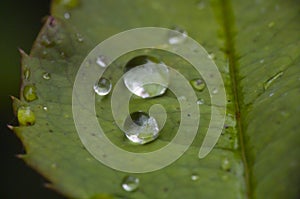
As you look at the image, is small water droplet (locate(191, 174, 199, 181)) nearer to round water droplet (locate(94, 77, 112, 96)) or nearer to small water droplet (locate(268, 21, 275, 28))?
round water droplet (locate(94, 77, 112, 96))

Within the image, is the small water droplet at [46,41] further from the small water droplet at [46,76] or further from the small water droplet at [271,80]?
the small water droplet at [271,80]

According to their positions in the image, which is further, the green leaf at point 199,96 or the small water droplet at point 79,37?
the small water droplet at point 79,37

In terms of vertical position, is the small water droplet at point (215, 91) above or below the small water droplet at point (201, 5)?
below

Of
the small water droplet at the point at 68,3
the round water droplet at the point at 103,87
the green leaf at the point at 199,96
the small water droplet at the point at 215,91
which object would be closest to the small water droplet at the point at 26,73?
the green leaf at the point at 199,96

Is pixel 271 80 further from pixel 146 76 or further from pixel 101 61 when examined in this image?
pixel 101 61

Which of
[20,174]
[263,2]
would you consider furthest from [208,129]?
[20,174]

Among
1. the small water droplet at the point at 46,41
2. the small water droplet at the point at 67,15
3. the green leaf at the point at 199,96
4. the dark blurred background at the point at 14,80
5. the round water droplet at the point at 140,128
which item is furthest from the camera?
the dark blurred background at the point at 14,80

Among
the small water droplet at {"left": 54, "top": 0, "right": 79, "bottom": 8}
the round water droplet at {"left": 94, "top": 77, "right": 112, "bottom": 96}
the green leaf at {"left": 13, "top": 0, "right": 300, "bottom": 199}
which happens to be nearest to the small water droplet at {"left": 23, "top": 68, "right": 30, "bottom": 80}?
the green leaf at {"left": 13, "top": 0, "right": 300, "bottom": 199}
